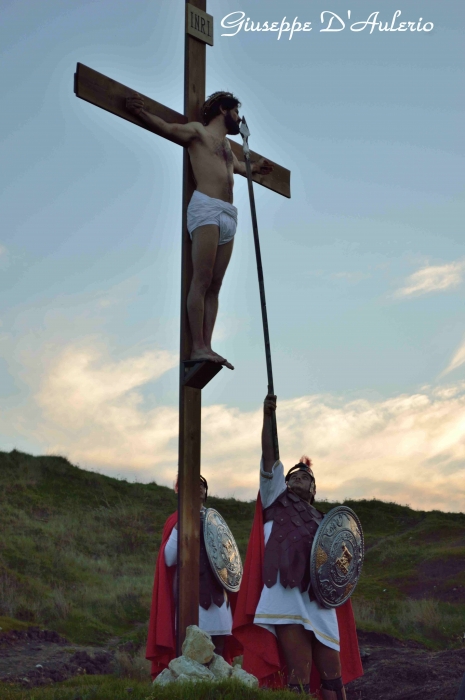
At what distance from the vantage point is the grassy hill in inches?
397

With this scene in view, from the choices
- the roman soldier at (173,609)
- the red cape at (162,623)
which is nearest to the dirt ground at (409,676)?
the roman soldier at (173,609)

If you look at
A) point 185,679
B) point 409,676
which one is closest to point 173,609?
point 185,679

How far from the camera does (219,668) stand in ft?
13.9

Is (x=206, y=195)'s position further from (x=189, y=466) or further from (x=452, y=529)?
(x=452, y=529)

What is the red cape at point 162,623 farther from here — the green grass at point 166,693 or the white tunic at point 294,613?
the green grass at point 166,693

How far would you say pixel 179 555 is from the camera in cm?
479

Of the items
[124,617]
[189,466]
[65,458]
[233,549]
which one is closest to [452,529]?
[124,617]

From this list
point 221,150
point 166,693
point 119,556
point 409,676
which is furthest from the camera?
point 119,556

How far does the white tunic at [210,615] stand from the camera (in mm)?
5598

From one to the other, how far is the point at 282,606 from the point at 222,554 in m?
0.78

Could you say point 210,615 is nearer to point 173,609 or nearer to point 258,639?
point 173,609

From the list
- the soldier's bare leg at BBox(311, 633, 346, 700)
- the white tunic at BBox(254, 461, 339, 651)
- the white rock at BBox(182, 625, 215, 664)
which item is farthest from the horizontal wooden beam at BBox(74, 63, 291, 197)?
the soldier's bare leg at BBox(311, 633, 346, 700)

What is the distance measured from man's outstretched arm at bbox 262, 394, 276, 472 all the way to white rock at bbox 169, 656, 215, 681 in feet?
4.67

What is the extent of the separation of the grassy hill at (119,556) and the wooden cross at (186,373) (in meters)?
5.20
